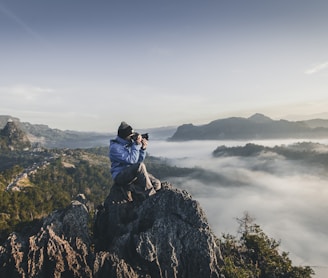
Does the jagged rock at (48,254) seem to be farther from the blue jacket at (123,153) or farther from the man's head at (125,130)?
the man's head at (125,130)

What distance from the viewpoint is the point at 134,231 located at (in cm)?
1700

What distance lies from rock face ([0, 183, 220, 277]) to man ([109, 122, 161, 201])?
1.47 metres

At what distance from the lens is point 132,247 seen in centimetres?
1591

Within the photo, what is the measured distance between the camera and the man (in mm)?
17375

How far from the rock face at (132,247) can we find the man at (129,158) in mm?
1473

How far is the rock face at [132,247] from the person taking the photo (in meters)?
14.5

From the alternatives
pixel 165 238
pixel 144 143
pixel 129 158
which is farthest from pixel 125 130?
pixel 165 238

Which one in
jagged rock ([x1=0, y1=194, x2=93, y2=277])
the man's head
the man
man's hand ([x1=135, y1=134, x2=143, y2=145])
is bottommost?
jagged rock ([x1=0, y1=194, x2=93, y2=277])

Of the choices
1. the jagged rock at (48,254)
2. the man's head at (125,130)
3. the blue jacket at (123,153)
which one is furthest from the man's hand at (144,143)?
the jagged rock at (48,254)

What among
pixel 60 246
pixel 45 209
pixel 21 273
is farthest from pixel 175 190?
pixel 45 209

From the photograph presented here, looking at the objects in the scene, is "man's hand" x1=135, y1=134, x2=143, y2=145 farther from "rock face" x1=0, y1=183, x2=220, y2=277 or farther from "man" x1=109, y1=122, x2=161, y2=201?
"rock face" x1=0, y1=183, x2=220, y2=277

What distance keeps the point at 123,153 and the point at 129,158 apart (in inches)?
20.1

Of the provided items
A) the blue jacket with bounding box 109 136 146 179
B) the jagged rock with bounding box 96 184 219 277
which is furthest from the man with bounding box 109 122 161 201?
the jagged rock with bounding box 96 184 219 277

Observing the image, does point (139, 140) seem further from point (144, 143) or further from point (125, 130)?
point (125, 130)
